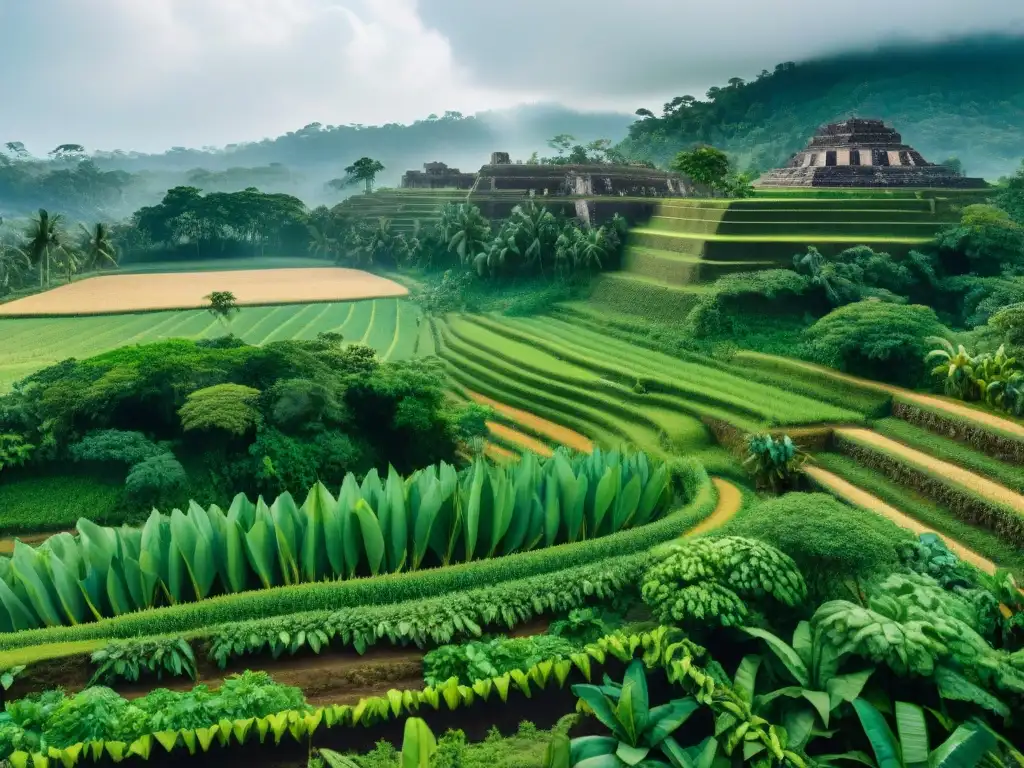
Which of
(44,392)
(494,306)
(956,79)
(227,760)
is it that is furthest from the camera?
(956,79)

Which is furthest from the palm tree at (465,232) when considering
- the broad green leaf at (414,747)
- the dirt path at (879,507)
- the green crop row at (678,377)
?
the broad green leaf at (414,747)

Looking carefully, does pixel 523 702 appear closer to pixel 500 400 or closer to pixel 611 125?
pixel 500 400

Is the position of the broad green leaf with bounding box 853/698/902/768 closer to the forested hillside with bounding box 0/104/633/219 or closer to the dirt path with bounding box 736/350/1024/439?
the dirt path with bounding box 736/350/1024/439

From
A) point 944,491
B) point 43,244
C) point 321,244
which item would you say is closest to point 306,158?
point 321,244

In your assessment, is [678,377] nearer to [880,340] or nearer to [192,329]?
[880,340]

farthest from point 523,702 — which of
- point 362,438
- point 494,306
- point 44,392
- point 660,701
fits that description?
point 494,306

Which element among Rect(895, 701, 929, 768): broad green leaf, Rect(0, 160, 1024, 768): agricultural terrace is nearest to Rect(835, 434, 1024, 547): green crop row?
Rect(0, 160, 1024, 768): agricultural terrace
